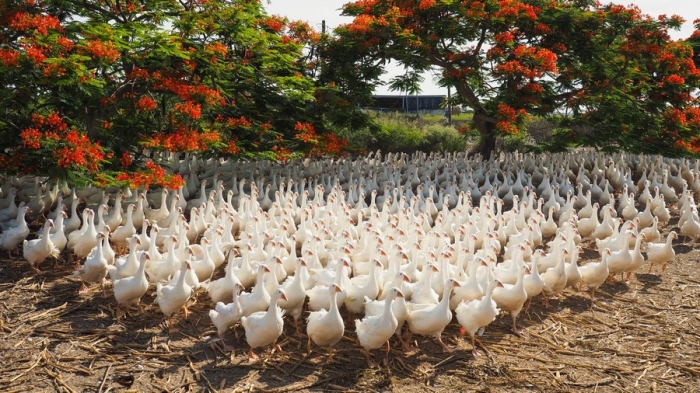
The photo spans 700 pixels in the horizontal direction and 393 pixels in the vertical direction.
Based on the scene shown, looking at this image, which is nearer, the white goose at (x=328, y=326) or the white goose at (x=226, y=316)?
the white goose at (x=328, y=326)

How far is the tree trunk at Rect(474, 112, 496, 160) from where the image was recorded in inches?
607

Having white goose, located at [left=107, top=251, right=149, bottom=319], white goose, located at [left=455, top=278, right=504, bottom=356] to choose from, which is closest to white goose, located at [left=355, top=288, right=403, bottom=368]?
white goose, located at [left=455, top=278, right=504, bottom=356]

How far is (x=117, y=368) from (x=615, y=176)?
1077 centimetres

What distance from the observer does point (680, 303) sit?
675 cm

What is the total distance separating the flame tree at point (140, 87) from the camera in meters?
7.33

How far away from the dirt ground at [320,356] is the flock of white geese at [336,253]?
0.64 ft

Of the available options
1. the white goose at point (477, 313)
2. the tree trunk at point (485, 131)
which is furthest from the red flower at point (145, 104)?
the tree trunk at point (485, 131)

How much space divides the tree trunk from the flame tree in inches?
197

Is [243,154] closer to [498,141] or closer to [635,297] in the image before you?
[635,297]

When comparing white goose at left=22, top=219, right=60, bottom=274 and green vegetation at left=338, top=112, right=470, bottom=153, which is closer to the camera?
white goose at left=22, top=219, right=60, bottom=274

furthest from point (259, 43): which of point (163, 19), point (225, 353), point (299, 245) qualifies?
point (225, 353)

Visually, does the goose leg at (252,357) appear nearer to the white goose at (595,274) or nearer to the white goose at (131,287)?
the white goose at (131,287)

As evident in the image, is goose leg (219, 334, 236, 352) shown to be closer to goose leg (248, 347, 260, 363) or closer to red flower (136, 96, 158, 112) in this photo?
goose leg (248, 347, 260, 363)

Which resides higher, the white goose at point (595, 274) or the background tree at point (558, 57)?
the background tree at point (558, 57)
